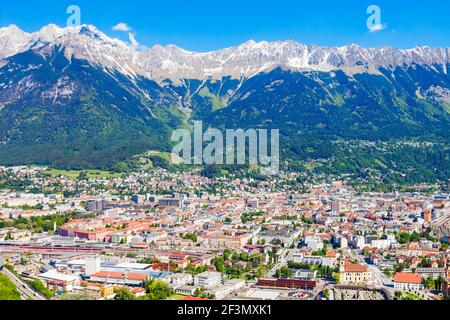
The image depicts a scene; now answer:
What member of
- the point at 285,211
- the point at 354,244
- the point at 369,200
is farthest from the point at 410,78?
the point at 354,244

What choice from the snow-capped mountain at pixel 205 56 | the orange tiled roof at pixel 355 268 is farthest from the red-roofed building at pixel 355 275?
the snow-capped mountain at pixel 205 56

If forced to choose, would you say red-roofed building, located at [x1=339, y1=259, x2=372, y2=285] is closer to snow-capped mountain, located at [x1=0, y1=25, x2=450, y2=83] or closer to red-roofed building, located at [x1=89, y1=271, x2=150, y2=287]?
red-roofed building, located at [x1=89, y1=271, x2=150, y2=287]

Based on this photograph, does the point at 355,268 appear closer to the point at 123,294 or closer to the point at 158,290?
the point at 158,290

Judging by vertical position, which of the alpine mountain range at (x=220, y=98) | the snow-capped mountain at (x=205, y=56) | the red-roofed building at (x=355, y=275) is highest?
the snow-capped mountain at (x=205, y=56)

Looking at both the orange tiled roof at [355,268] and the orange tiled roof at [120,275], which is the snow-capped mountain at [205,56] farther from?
the orange tiled roof at [355,268]

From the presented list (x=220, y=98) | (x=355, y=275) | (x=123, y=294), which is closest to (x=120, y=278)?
(x=123, y=294)

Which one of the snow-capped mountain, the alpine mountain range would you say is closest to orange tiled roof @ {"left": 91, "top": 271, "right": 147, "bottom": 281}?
the alpine mountain range
